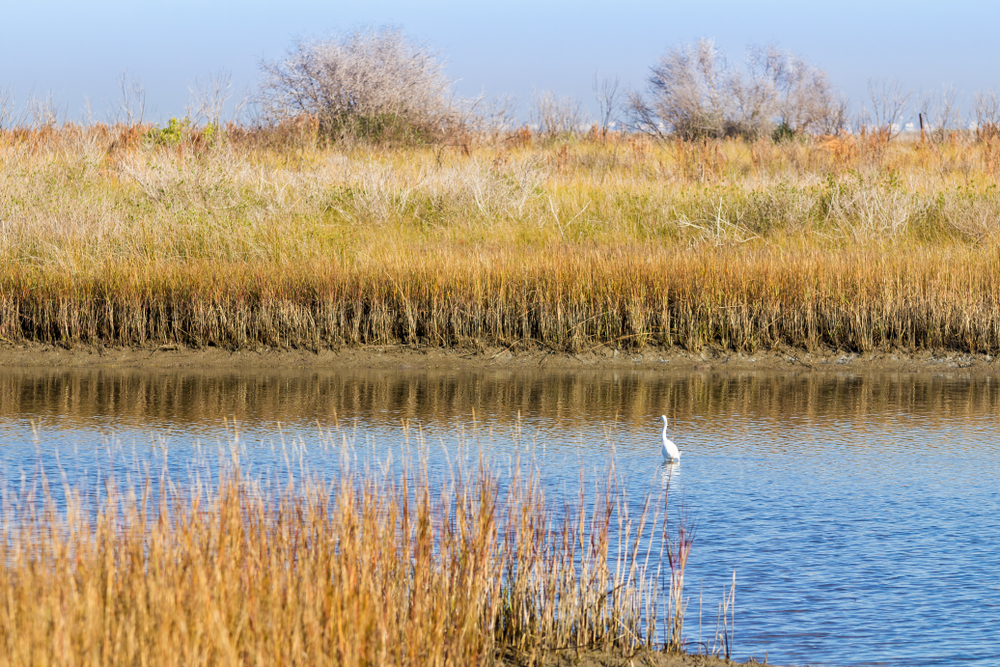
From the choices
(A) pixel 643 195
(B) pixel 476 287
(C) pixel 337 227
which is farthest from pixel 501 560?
(A) pixel 643 195

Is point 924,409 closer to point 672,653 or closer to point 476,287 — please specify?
point 476,287

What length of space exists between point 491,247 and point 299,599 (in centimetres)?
1206

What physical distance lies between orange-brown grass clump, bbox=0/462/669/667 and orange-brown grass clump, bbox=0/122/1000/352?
8.43 m

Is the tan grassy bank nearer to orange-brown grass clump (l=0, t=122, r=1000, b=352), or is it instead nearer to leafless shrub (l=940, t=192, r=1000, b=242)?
orange-brown grass clump (l=0, t=122, r=1000, b=352)

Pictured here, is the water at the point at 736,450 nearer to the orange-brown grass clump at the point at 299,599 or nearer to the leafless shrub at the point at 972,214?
the orange-brown grass clump at the point at 299,599

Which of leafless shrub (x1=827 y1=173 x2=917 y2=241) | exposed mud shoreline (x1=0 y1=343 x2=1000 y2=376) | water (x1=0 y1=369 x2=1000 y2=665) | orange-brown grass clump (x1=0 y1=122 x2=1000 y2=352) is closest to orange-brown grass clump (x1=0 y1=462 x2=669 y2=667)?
water (x1=0 y1=369 x2=1000 y2=665)

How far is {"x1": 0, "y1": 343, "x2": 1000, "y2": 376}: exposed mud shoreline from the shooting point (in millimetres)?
12352

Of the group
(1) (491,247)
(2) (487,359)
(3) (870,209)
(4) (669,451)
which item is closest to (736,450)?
(4) (669,451)

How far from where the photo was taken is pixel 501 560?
4.12 meters

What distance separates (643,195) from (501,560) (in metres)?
14.5

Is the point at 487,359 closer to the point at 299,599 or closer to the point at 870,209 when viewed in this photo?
the point at 870,209

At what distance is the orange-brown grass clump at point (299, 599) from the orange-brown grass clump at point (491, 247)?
27.7ft

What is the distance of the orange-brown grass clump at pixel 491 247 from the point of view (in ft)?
41.8

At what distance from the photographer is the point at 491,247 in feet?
50.1
